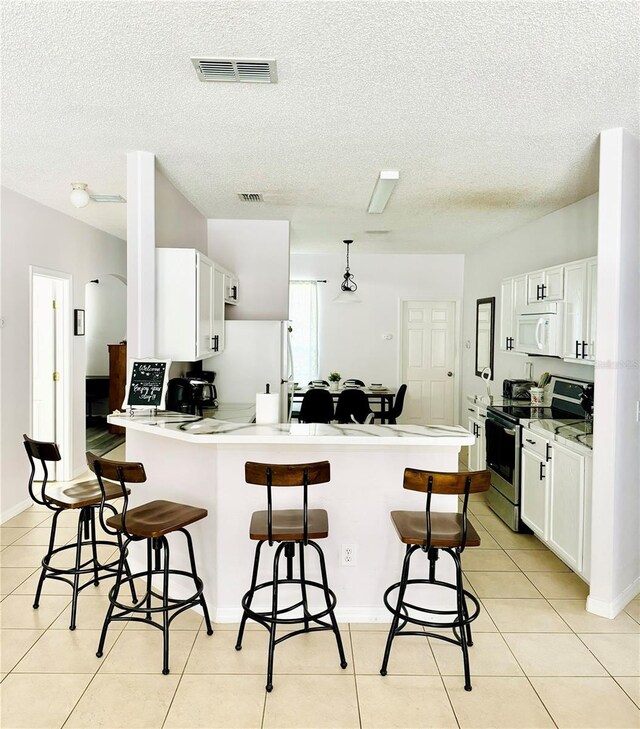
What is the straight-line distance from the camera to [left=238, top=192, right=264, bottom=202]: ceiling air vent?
4.72 metres

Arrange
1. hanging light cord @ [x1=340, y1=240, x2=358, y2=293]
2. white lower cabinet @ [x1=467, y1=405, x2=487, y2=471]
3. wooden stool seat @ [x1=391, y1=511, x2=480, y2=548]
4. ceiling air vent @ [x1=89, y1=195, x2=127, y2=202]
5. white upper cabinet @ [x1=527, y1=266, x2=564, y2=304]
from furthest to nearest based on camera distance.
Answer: hanging light cord @ [x1=340, y1=240, x2=358, y2=293], white lower cabinet @ [x1=467, y1=405, x2=487, y2=471], ceiling air vent @ [x1=89, y1=195, x2=127, y2=202], white upper cabinet @ [x1=527, y1=266, x2=564, y2=304], wooden stool seat @ [x1=391, y1=511, x2=480, y2=548]

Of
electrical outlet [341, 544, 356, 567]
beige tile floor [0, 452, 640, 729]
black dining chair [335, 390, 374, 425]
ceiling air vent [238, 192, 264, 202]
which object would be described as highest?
ceiling air vent [238, 192, 264, 202]

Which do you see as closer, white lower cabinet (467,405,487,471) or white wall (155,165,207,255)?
white wall (155,165,207,255)

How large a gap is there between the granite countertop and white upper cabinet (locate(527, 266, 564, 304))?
1009 mm

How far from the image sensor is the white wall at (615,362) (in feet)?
10.1

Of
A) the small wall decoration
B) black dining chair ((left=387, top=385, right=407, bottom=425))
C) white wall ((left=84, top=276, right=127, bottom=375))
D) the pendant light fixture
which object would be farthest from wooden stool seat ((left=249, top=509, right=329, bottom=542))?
white wall ((left=84, top=276, right=127, bottom=375))

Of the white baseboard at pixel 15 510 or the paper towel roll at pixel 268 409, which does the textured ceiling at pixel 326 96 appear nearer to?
the paper towel roll at pixel 268 409

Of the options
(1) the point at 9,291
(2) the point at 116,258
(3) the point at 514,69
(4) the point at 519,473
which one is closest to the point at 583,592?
(4) the point at 519,473

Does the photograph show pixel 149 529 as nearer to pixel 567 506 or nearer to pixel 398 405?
pixel 567 506

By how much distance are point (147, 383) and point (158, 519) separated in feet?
3.37

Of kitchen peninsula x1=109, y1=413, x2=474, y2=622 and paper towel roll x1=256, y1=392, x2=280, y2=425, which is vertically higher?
paper towel roll x1=256, y1=392, x2=280, y2=425

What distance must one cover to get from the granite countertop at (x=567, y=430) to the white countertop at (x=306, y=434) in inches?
37.4

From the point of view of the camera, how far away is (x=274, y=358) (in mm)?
5566

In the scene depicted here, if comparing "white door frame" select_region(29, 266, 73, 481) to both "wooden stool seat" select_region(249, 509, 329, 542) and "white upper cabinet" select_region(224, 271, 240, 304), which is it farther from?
"wooden stool seat" select_region(249, 509, 329, 542)
